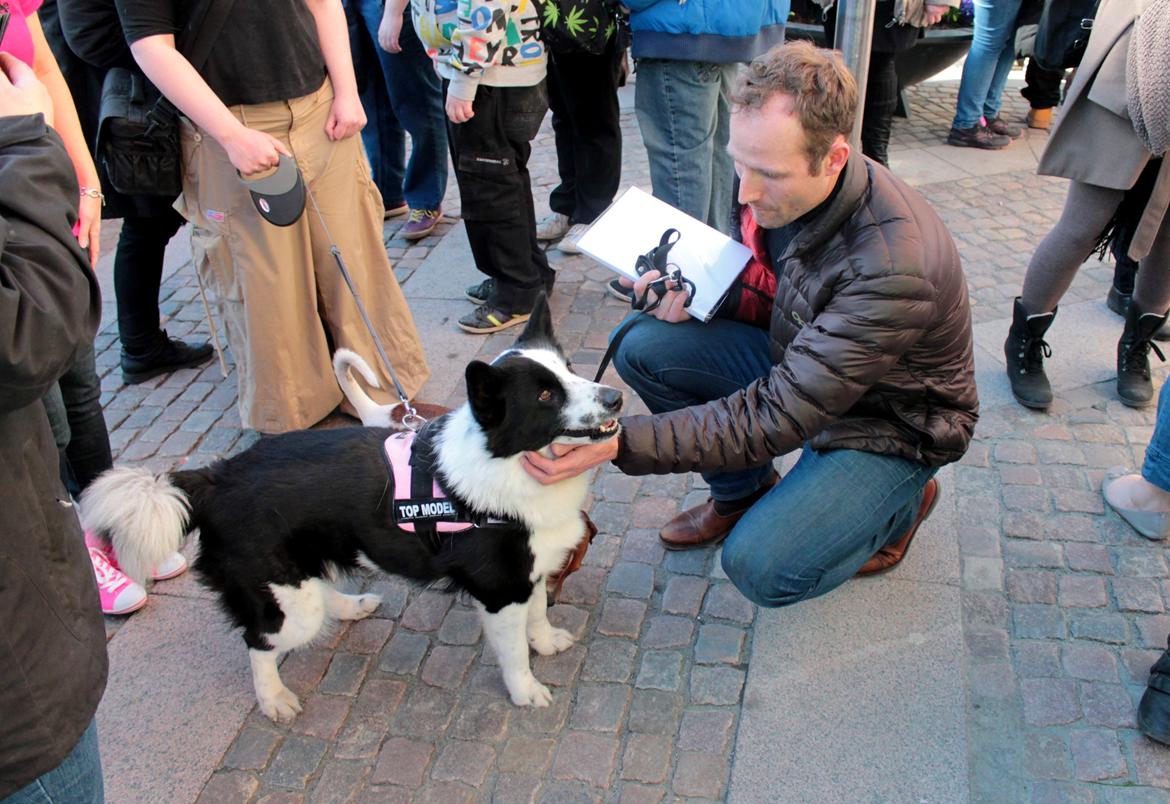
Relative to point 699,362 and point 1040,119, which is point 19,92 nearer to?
point 699,362

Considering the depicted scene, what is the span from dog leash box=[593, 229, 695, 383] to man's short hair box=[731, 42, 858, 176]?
0.83 m

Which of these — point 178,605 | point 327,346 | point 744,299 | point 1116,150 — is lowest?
point 178,605

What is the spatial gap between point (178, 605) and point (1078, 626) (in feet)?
10.4

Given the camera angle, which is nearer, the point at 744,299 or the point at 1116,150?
the point at 744,299

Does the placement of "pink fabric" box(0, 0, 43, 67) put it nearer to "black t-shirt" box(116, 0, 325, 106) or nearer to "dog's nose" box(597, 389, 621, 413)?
"black t-shirt" box(116, 0, 325, 106)

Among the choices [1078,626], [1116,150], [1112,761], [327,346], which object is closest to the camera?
[1112,761]

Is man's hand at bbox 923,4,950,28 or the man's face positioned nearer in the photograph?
the man's face

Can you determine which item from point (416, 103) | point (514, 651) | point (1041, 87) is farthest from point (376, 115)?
point (1041, 87)

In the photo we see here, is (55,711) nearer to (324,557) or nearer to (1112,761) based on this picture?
(324,557)

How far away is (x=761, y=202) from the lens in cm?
258

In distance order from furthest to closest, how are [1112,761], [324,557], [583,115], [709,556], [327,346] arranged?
[583,115]
[327,346]
[709,556]
[324,557]
[1112,761]

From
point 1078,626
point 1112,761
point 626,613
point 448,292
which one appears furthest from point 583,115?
point 1112,761

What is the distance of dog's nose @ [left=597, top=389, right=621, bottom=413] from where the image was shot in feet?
8.04

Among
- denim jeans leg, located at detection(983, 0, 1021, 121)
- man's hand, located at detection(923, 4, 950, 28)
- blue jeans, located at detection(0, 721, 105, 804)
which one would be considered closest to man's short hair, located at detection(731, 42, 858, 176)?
blue jeans, located at detection(0, 721, 105, 804)
